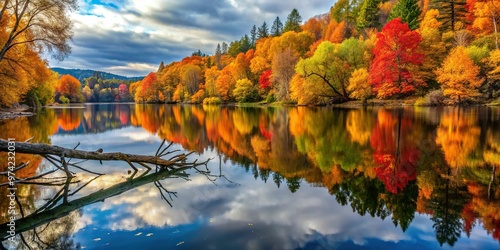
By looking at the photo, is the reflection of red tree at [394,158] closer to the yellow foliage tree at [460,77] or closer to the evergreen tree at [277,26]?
the yellow foliage tree at [460,77]

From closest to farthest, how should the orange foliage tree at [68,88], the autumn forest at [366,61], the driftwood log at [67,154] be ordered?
the driftwood log at [67,154], the autumn forest at [366,61], the orange foliage tree at [68,88]

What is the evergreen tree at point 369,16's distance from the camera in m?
71.4

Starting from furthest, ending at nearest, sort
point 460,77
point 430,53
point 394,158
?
point 430,53 < point 460,77 < point 394,158

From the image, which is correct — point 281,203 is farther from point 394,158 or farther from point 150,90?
point 150,90

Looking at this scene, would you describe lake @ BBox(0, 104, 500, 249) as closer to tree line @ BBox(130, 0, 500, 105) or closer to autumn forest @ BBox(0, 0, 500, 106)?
autumn forest @ BBox(0, 0, 500, 106)

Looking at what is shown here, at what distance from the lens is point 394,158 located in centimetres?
1157

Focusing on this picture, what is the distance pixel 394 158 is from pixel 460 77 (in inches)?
1437

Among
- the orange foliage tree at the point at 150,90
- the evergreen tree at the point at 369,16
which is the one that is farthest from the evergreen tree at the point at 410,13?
the orange foliage tree at the point at 150,90

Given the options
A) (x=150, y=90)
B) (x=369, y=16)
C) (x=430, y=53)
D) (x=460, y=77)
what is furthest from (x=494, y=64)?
(x=150, y=90)

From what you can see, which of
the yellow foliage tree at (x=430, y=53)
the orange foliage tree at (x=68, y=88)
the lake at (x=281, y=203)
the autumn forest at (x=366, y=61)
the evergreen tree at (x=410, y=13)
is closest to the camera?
the lake at (x=281, y=203)

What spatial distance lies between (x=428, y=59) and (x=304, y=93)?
19781 mm

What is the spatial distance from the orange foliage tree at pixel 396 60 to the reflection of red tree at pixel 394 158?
31.1 meters

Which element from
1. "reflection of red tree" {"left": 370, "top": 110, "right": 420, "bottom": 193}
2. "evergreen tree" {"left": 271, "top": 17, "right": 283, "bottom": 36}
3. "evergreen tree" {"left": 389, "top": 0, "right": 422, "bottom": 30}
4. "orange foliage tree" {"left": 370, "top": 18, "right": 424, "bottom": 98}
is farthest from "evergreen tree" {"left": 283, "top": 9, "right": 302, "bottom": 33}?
"reflection of red tree" {"left": 370, "top": 110, "right": 420, "bottom": 193}

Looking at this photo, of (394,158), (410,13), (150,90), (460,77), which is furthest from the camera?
(150,90)
